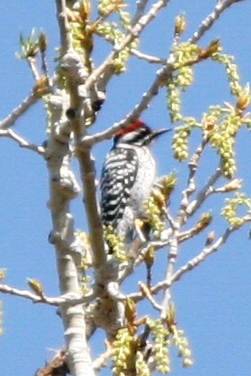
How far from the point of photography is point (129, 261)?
200 inches

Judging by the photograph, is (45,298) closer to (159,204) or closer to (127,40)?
(159,204)

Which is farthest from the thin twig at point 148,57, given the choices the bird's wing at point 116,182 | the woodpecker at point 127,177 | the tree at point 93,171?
the bird's wing at point 116,182

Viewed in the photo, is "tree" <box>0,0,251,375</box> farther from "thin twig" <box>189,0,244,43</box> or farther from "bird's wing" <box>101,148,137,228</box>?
"bird's wing" <box>101,148,137,228</box>

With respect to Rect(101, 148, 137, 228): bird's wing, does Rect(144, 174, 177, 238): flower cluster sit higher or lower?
lower

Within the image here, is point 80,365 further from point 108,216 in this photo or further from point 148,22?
point 108,216

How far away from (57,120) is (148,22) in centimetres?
74

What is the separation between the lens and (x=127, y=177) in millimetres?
10703

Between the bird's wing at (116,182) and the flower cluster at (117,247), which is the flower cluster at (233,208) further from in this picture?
the bird's wing at (116,182)

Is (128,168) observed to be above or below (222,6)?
above

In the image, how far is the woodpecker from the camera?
33.3ft

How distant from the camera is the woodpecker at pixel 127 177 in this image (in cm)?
1014

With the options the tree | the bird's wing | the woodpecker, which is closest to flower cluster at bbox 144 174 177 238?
the tree

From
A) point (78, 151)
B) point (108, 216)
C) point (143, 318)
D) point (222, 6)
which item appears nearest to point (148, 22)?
point (222, 6)

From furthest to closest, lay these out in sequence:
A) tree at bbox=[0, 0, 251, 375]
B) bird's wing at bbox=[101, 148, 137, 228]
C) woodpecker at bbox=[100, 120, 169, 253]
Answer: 1. bird's wing at bbox=[101, 148, 137, 228]
2. woodpecker at bbox=[100, 120, 169, 253]
3. tree at bbox=[0, 0, 251, 375]
